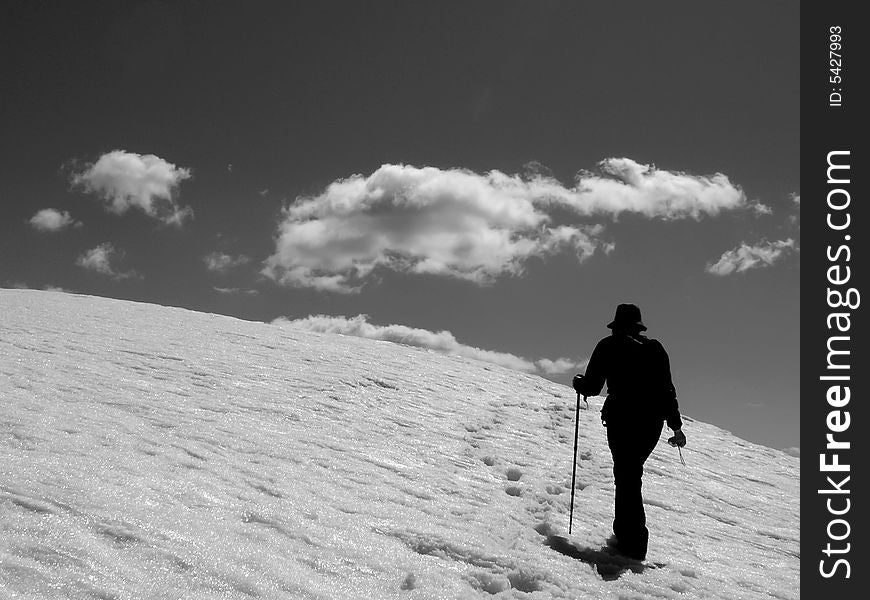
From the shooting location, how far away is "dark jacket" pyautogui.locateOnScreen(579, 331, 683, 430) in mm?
6133

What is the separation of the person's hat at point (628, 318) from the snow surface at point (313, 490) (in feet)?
7.03

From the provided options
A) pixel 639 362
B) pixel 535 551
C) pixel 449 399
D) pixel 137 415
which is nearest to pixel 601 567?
pixel 535 551

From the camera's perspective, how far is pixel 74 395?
25.0 feet

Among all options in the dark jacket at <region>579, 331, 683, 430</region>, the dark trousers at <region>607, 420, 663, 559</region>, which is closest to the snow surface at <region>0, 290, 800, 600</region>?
the dark trousers at <region>607, 420, 663, 559</region>

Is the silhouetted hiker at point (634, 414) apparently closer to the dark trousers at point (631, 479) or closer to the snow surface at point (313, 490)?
the dark trousers at point (631, 479)

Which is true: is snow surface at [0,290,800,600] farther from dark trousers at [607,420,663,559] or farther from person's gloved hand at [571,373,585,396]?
person's gloved hand at [571,373,585,396]

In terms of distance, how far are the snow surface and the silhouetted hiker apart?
37 cm

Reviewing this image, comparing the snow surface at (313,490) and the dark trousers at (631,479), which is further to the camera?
the dark trousers at (631,479)

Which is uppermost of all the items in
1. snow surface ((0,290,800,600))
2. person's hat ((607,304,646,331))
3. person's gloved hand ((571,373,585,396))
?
person's hat ((607,304,646,331))

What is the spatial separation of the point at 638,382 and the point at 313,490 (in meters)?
3.28

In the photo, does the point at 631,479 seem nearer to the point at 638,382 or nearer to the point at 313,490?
the point at 638,382

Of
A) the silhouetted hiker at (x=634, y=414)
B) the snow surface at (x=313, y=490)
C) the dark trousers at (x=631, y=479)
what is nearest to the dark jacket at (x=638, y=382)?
the silhouetted hiker at (x=634, y=414)

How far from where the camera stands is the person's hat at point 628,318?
6.37 meters
